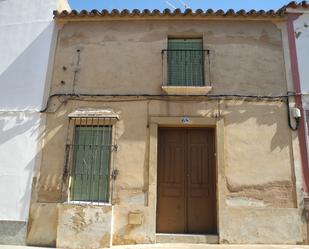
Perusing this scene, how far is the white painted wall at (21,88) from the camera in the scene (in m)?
6.82

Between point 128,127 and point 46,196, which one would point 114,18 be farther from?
point 46,196

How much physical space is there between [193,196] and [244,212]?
3.44 feet

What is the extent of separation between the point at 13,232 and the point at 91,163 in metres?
2.02

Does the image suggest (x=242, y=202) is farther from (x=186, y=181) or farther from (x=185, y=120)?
(x=185, y=120)

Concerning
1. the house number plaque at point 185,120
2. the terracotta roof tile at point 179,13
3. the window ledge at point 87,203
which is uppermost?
the terracotta roof tile at point 179,13

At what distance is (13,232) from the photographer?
6570mm

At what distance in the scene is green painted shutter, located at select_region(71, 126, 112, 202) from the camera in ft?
22.3

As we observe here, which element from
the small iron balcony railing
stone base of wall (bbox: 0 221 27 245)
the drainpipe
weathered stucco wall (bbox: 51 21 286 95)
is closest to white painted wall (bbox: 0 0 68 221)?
stone base of wall (bbox: 0 221 27 245)

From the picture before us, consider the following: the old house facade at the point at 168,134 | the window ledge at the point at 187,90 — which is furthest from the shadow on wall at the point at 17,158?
the window ledge at the point at 187,90

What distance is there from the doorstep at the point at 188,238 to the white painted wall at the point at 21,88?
280 centimetres

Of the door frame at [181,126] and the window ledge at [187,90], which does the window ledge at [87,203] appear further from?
the window ledge at [187,90]

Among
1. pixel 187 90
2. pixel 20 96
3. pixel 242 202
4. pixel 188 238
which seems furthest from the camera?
pixel 20 96

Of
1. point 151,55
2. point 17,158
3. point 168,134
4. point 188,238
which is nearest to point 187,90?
point 168,134

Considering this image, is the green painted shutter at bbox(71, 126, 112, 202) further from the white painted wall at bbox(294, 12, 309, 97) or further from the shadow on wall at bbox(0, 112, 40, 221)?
the white painted wall at bbox(294, 12, 309, 97)
